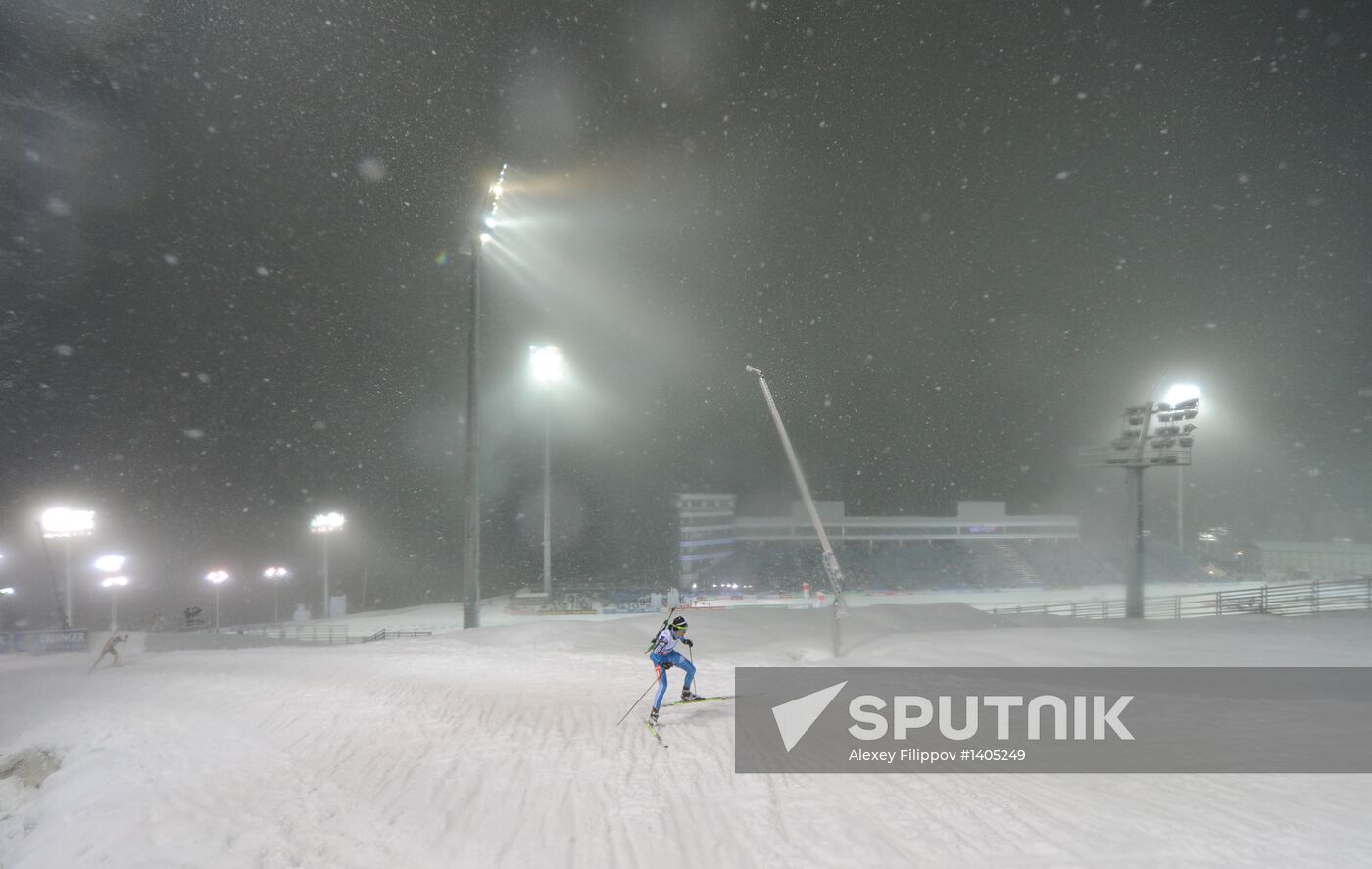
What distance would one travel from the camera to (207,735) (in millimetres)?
9211

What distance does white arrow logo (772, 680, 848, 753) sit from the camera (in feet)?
28.2

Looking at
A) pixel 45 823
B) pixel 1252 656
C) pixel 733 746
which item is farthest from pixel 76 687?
pixel 1252 656

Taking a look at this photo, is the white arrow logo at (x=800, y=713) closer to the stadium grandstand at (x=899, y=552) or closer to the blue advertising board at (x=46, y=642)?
the blue advertising board at (x=46, y=642)

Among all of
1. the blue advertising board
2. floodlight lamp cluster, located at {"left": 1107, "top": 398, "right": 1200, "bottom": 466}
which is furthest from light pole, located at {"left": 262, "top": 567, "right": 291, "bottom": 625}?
floodlight lamp cluster, located at {"left": 1107, "top": 398, "right": 1200, "bottom": 466}

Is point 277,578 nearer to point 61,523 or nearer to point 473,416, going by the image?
point 61,523

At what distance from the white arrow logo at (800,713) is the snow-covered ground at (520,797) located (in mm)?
715

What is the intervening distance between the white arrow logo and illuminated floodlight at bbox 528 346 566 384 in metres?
20.8

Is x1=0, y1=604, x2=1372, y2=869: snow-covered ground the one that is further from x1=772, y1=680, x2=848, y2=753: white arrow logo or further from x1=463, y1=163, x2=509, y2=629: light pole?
x1=463, y1=163, x2=509, y2=629: light pole

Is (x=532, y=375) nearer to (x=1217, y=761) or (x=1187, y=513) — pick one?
(x=1217, y=761)

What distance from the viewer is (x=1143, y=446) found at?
931 inches

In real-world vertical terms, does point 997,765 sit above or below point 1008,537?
above

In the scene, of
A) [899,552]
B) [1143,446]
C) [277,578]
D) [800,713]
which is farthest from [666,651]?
[899,552]

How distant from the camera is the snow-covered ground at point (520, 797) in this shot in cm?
579

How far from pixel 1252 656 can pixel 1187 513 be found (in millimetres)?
67206
